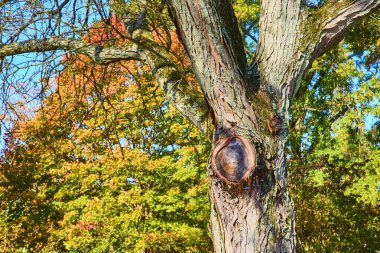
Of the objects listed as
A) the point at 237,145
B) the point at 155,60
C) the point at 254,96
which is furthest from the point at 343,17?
the point at 155,60

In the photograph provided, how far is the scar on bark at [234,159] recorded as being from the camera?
2199 mm

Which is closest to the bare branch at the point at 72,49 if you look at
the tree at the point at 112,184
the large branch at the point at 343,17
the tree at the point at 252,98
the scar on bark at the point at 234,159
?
the tree at the point at 252,98

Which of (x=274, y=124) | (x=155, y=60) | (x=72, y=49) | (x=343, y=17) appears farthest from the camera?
(x=72, y=49)

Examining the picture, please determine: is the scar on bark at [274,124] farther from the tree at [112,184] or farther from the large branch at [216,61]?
the tree at [112,184]

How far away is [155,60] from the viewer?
3.08 meters

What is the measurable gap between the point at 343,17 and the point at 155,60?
4.38 feet

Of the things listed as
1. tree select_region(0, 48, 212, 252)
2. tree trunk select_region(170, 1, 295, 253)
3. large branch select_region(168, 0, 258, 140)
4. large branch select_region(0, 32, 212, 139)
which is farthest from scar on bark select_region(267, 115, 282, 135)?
tree select_region(0, 48, 212, 252)

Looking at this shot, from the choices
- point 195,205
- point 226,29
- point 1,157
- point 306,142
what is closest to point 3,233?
point 1,157

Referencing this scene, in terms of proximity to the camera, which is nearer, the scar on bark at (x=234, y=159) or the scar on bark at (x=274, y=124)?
the scar on bark at (x=234, y=159)

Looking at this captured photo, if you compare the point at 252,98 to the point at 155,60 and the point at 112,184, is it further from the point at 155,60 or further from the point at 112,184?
the point at 112,184

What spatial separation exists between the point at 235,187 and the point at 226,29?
0.91 m

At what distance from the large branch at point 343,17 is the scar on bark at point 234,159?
0.79 m

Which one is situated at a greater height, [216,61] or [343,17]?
[343,17]

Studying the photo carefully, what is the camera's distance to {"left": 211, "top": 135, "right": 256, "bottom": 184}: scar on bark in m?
2.20
